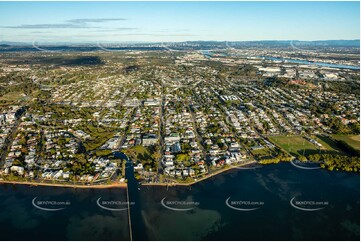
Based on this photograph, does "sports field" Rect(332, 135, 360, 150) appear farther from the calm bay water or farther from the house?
the house

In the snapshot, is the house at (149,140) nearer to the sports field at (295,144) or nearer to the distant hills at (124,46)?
the sports field at (295,144)

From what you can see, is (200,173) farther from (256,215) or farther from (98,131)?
(98,131)

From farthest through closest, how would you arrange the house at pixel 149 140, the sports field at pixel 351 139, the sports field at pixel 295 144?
1. the sports field at pixel 351 139
2. the house at pixel 149 140
3. the sports field at pixel 295 144

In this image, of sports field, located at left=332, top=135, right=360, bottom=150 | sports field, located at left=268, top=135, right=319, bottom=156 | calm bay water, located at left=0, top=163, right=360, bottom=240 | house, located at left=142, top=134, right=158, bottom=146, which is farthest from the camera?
sports field, located at left=332, top=135, right=360, bottom=150

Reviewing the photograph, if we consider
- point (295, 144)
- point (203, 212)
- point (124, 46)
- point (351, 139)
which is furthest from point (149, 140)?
point (124, 46)

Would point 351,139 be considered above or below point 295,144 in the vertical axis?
above

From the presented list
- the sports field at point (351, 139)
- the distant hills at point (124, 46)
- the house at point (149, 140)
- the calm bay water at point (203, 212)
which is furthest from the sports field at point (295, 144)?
the distant hills at point (124, 46)

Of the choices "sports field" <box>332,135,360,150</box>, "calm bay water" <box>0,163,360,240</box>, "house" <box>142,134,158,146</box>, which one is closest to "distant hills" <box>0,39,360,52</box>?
"house" <box>142,134,158,146</box>

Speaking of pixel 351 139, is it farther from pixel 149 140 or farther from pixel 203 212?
pixel 149 140

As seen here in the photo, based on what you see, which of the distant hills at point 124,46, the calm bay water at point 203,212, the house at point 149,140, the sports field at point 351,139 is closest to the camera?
the calm bay water at point 203,212
